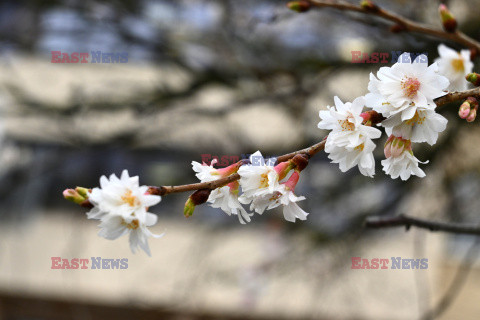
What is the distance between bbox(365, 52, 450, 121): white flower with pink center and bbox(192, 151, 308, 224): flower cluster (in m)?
0.16

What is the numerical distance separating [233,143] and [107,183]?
8.82 ft

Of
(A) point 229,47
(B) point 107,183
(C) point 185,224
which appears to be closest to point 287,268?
(A) point 229,47

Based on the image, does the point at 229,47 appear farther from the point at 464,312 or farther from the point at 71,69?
the point at 464,312

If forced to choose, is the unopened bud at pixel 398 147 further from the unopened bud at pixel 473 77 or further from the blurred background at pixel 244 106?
the blurred background at pixel 244 106

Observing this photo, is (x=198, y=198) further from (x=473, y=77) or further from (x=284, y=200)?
(x=473, y=77)

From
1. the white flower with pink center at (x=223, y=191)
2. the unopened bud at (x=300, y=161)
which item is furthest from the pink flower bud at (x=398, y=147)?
the white flower with pink center at (x=223, y=191)

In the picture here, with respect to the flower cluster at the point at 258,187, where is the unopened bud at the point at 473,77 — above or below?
above

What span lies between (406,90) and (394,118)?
0.05 meters

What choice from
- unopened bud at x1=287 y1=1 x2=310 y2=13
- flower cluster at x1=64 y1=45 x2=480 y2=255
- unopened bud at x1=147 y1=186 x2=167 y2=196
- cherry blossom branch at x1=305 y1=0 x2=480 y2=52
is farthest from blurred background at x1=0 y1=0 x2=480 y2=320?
unopened bud at x1=147 y1=186 x2=167 y2=196

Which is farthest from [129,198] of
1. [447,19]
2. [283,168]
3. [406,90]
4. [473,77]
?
[447,19]

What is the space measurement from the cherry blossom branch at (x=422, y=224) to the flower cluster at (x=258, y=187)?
486 millimetres

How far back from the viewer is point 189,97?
10.8ft

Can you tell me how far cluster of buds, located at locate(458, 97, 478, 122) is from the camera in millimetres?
798

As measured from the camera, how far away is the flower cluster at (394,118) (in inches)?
30.4
